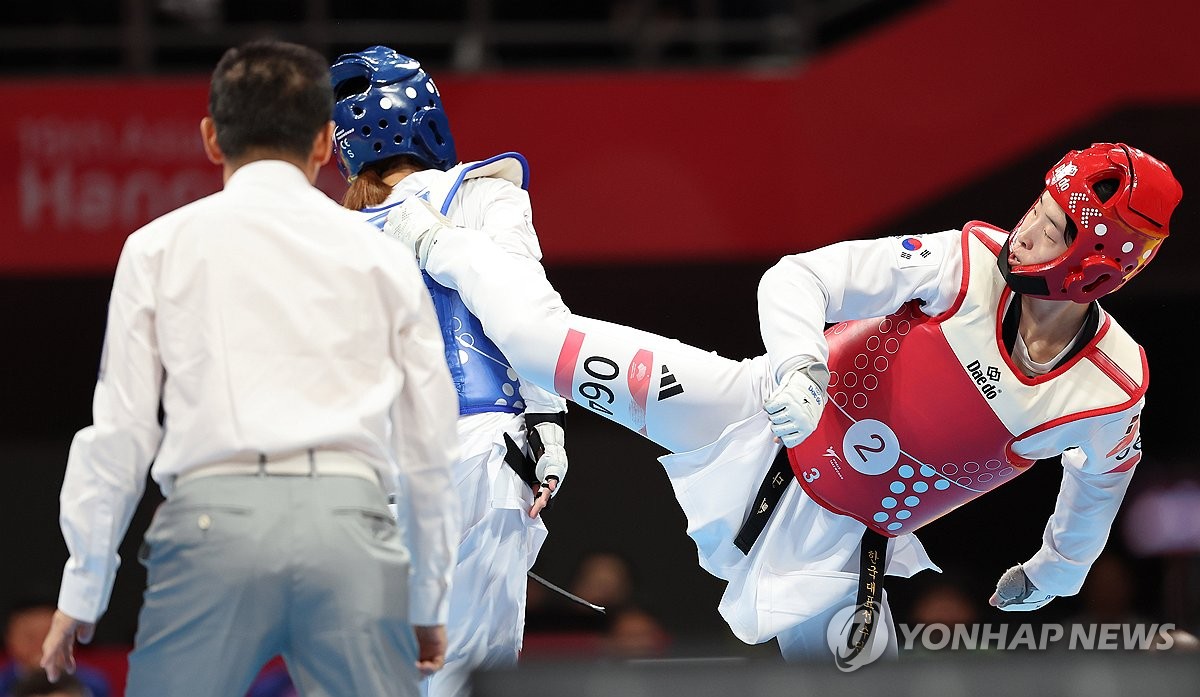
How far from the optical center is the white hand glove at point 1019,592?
448 centimetres

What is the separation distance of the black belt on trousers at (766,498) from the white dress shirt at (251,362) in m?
1.67

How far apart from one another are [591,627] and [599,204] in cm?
222

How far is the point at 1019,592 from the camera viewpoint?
450cm

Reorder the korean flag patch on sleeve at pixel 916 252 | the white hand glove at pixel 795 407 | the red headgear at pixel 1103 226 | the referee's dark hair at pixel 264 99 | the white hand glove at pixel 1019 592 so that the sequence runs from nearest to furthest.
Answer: the referee's dark hair at pixel 264 99 → the white hand glove at pixel 795 407 → the red headgear at pixel 1103 226 → the korean flag patch on sleeve at pixel 916 252 → the white hand glove at pixel 1019 592

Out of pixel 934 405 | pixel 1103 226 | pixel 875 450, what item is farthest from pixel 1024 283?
pixel 875 450

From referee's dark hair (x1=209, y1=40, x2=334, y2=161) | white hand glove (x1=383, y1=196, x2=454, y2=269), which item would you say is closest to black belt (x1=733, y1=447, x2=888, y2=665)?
white hand glove (x1=383, y1=196, x2=454, y2=269)

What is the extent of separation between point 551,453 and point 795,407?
0.81 m

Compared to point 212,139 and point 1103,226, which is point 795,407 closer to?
point 1103,226

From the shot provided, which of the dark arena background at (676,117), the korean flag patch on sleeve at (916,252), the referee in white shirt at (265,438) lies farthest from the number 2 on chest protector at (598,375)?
the dark arena background at (676,117)

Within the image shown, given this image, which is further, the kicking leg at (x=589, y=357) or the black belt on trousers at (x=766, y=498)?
the black belt on trousers at (x=766, y=498)

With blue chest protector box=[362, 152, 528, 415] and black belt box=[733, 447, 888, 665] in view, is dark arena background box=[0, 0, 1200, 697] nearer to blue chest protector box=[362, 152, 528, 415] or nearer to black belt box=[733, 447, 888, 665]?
black belt box=[733, 447, 888, 665]

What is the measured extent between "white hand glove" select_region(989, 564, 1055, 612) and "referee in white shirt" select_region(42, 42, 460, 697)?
2.36m

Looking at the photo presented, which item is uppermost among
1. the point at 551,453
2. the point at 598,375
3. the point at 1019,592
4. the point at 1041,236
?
the point at 1041,236

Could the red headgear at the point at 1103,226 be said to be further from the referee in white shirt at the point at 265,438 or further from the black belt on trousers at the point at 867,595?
the referee in white shirt at the point at 265,438
